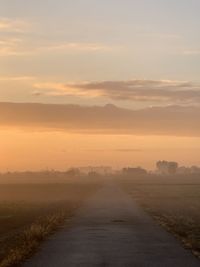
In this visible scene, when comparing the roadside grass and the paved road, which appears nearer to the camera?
the paved road

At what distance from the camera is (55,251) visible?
20.3 metres

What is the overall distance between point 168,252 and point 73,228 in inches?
→ 431

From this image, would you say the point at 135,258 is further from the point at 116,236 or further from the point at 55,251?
the point at 116,236

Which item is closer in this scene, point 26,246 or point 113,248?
point 113,248

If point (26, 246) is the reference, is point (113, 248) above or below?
below

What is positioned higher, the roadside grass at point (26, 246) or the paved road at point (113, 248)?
the roadside grass at point (26, 246)

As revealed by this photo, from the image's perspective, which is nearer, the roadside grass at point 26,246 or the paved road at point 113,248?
the paved road at point 113,248

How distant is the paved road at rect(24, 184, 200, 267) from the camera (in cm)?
1722

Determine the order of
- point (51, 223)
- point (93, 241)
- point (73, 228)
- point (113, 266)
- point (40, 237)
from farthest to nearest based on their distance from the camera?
1. point (51, 223)
2. point (73, 228)
3. point (40, 237)
4. point (93, 241)
5. point (113, 266)

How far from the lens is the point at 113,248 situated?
2084 cm

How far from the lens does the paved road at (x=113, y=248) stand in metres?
17.2

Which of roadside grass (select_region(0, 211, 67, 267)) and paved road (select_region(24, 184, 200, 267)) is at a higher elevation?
roadside grass (select_region(0, 211, 67, 267))

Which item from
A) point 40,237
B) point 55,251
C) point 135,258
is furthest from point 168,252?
point 40,237

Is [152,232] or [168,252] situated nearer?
[168,252]
